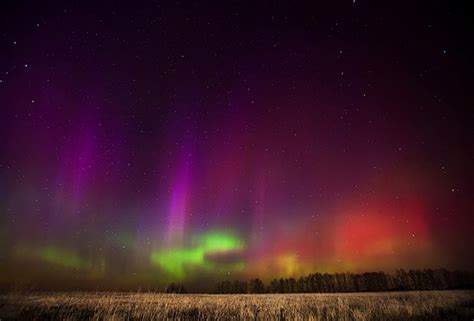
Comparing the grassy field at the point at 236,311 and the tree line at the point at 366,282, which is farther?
the tree line at the point at 366,282

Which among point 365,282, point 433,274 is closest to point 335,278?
point 365,282

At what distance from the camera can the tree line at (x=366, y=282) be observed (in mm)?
127875

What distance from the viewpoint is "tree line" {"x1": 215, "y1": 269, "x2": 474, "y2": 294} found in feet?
420

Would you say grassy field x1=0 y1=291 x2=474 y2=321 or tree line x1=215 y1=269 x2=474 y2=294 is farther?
tree line x1=215 y1=269 x2=474 y2=294

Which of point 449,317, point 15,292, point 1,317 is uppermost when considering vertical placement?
point 15,292

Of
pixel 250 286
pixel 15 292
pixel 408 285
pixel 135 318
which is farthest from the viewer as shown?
pixel 250 286

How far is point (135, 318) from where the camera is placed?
15.4m

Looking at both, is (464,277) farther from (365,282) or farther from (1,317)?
(1,317)

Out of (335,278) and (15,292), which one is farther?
(335,278)

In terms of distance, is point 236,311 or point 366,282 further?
point 366,282

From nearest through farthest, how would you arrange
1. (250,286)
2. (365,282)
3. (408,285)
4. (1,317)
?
(1,317) < (408,285) < (365,282) < (250,286)

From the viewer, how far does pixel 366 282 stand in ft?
463

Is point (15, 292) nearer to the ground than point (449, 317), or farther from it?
farther from it

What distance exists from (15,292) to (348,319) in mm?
23628
